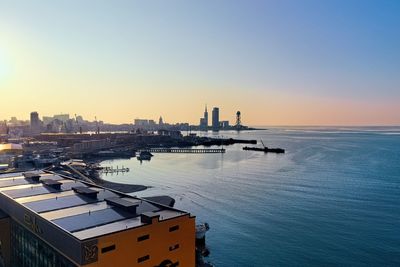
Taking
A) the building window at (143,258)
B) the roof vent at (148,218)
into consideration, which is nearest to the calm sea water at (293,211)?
the building window at (143,258)

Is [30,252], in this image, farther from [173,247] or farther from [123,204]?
[173,247]

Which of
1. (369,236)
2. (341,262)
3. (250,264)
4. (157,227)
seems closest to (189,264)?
(157,227)

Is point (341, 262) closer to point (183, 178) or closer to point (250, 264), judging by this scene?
point (250, 264)

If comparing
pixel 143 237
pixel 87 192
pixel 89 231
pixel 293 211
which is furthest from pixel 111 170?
pixel 143 237

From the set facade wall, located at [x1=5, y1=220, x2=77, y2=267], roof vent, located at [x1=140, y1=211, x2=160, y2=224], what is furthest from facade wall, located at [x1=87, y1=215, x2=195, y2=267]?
facade wall, located at [x1=5, y1=220, x2=77, y2=267]

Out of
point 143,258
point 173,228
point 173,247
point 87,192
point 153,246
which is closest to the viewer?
point 143,258

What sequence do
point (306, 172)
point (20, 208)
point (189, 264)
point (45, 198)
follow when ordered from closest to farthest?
point (189, 264) → point (20, 208) → point (45, 198) → point (306, 172)

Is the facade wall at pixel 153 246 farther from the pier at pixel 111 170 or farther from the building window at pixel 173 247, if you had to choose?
the pier at pixel 111 170
